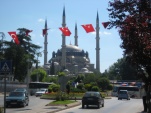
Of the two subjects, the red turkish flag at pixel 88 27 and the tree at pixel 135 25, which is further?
the red turkish flag at pixel 88 27

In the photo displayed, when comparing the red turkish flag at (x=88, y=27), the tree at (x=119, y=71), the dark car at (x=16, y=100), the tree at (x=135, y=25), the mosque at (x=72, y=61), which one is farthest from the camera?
the mosque at (x=72, y=61)

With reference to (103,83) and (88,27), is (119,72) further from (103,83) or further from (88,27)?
(88,27)

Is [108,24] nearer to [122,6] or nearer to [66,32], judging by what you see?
[122,6]

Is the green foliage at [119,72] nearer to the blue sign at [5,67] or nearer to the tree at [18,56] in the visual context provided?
the tree at [18,56]

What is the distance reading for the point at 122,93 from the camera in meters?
50.4

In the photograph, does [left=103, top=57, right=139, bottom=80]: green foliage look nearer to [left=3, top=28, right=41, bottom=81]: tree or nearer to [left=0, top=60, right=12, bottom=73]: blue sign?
[left=3, top=28, right=41, bottom=81]: tree

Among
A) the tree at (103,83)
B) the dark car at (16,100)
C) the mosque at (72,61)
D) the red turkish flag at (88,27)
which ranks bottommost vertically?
the dark car at (16,100)

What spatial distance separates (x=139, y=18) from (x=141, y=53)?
1214mm

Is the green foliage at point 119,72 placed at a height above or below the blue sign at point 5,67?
above

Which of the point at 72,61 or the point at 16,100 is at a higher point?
the point at 72,61

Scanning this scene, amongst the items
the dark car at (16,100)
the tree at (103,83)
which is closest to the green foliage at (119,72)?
the tree at (103,83)

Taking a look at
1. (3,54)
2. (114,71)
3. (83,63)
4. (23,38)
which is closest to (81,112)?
(3,54)

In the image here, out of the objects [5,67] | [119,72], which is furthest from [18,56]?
[119,72]

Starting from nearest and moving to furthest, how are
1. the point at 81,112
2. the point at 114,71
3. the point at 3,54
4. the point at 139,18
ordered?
the point at 139,18 → the point at 81,112 → the point at 3,54 → the point at 114,71
